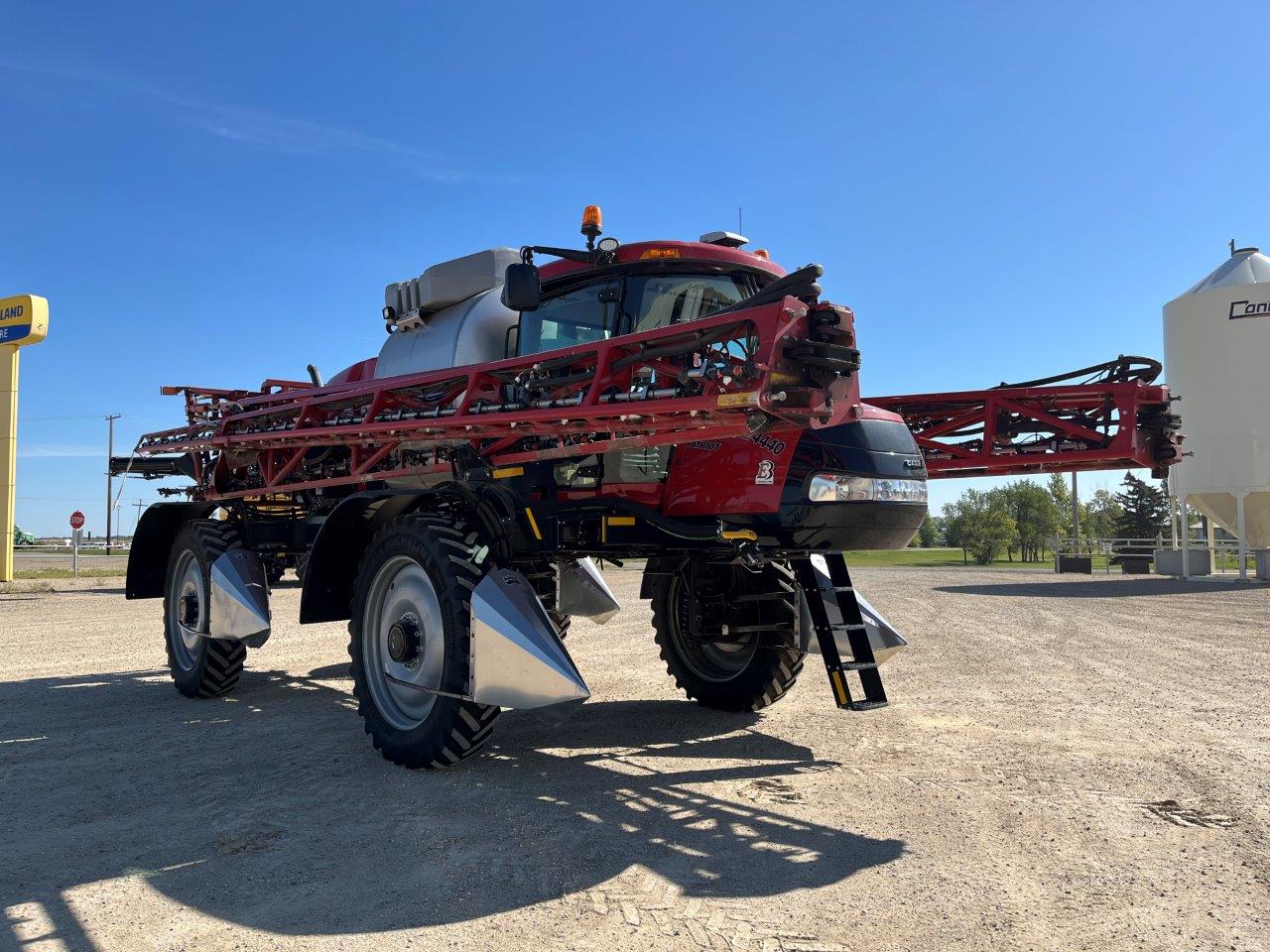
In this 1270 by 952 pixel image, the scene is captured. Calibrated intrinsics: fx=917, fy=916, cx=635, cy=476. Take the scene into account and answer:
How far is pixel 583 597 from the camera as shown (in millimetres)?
8242

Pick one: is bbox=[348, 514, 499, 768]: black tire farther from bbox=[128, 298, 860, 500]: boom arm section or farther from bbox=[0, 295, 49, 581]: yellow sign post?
bbox=[0, 295, 49, 581]: yellow sign post

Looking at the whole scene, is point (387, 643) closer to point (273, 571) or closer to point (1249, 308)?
point (273, 571)

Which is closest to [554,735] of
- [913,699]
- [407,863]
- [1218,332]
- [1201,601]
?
[407,863]

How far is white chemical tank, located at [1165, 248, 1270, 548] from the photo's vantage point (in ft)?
80.6

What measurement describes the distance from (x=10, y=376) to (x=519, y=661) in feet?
67.8

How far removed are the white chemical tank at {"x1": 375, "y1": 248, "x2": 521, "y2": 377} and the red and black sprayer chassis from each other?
0.05m

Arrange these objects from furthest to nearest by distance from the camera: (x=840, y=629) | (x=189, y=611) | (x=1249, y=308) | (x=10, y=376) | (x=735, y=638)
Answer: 1. (x=1249, y=308)
2. (x=10, y=376)
3. (x=189, y=611)
4. (x=735, y=638)
5. (x=840, y=629)

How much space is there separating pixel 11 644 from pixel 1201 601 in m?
20.6

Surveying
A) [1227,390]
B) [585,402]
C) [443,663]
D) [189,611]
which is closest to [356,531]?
[443,663]

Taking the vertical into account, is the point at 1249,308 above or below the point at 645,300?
above

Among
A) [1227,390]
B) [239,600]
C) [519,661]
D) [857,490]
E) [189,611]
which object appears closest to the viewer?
[519,661]

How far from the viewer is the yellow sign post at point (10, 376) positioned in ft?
66.6

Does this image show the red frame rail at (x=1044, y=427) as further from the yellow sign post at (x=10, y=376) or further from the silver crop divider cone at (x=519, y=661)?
the yellow sign post at (x=10, y=376)

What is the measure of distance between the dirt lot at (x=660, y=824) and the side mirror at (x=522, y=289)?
2.63 meters
